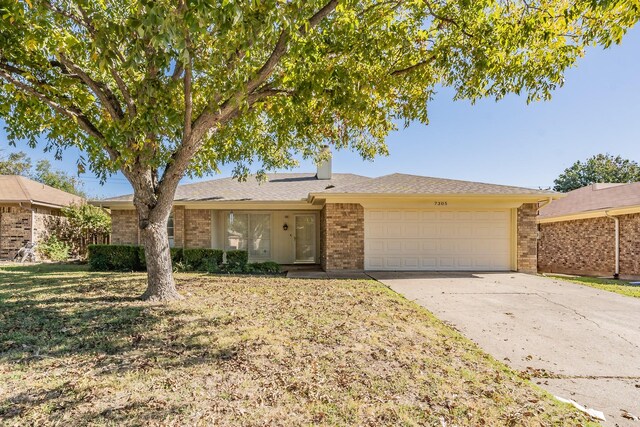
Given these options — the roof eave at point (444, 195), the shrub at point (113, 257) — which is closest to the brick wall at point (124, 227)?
the shrub at point (113, 257)

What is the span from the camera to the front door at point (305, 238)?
15.0 meters

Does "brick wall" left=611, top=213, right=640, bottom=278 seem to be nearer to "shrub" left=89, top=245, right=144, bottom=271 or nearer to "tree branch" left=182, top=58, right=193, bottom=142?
"tree branch" left=182, top=58, right=193, bottom=142

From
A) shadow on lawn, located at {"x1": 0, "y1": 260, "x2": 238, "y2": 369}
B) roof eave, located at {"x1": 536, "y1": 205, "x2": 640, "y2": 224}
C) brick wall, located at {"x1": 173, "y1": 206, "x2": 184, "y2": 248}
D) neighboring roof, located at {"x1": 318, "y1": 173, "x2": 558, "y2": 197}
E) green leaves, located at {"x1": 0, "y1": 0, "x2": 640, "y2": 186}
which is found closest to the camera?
shadow on lawn, located at {"x1": 0, "y1": 260, "x2": 238, "y2": 369}

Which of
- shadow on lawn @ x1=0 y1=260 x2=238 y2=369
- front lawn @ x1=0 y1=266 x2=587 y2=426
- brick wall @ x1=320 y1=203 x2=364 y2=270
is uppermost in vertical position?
brick wall @ x1=320 y1=203 x2=364 y2=270

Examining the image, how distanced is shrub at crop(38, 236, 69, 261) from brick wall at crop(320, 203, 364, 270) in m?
11.5

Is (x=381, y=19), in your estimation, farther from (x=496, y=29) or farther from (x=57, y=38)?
(x=57, y=38)

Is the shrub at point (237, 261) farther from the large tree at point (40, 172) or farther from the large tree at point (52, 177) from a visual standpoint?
the large tree at point (52, 177)

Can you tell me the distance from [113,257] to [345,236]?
7.61m

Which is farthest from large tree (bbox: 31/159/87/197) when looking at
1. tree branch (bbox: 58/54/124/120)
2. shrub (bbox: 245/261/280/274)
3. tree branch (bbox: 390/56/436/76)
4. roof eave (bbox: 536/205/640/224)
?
roof eave (bbox: 536/205/640/224)

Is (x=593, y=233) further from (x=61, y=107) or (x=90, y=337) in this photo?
(x=61, y=107)

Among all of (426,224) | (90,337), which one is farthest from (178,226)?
(90,337)

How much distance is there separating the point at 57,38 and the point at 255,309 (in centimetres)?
518

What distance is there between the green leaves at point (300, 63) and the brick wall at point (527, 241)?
22.6ft

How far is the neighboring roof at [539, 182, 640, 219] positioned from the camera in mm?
13341
